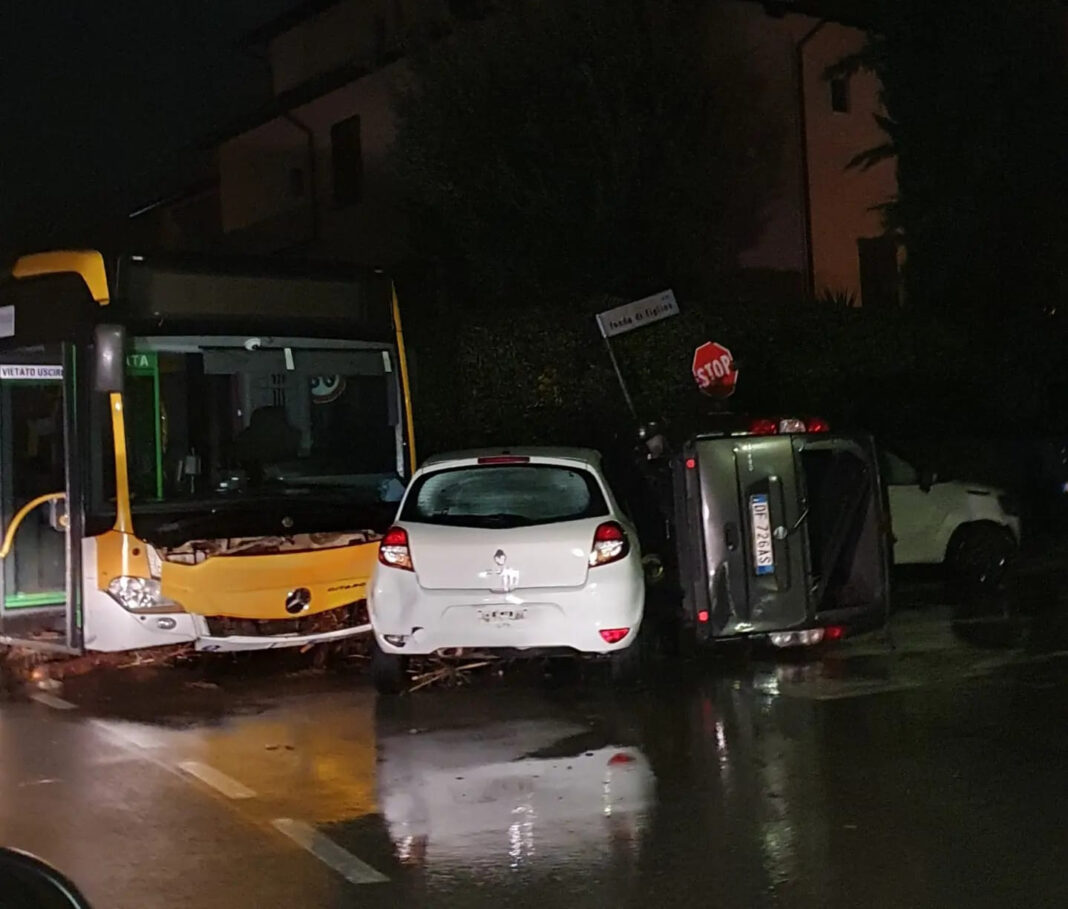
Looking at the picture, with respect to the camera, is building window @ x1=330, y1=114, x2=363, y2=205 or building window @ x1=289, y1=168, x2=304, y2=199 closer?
building window @ x1=330, y1=114, x2=363, y2=205

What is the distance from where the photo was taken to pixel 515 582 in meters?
9.40

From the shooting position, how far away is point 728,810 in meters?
6.89

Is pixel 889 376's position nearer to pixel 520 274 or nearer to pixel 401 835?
pixel 520 274

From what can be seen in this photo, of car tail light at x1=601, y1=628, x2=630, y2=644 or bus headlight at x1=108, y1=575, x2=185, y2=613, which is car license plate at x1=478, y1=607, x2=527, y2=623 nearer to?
car tail light at x1=601, y1=628, x2=630, y2=644

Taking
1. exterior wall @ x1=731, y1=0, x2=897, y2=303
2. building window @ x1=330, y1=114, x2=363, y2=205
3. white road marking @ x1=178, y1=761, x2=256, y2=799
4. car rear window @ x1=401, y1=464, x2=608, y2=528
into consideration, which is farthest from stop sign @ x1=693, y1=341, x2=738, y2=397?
building window @ x1=330, y1=114, x2=363, y2=205

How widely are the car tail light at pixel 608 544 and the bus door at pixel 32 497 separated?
4.81 metres

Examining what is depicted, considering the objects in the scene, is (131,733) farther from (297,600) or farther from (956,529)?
(956,529)

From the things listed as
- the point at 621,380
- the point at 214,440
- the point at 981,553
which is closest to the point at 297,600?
the point at 214,440

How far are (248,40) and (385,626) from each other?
25454mm

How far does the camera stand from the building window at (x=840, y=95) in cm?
2417

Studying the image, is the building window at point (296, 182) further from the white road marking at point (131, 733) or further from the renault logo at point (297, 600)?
the white road marking at point (131, 733)

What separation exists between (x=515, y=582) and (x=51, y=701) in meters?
3.64

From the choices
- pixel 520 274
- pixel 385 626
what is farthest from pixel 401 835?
pixel 520 274

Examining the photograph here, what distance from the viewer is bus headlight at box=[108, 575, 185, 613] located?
10.4m
